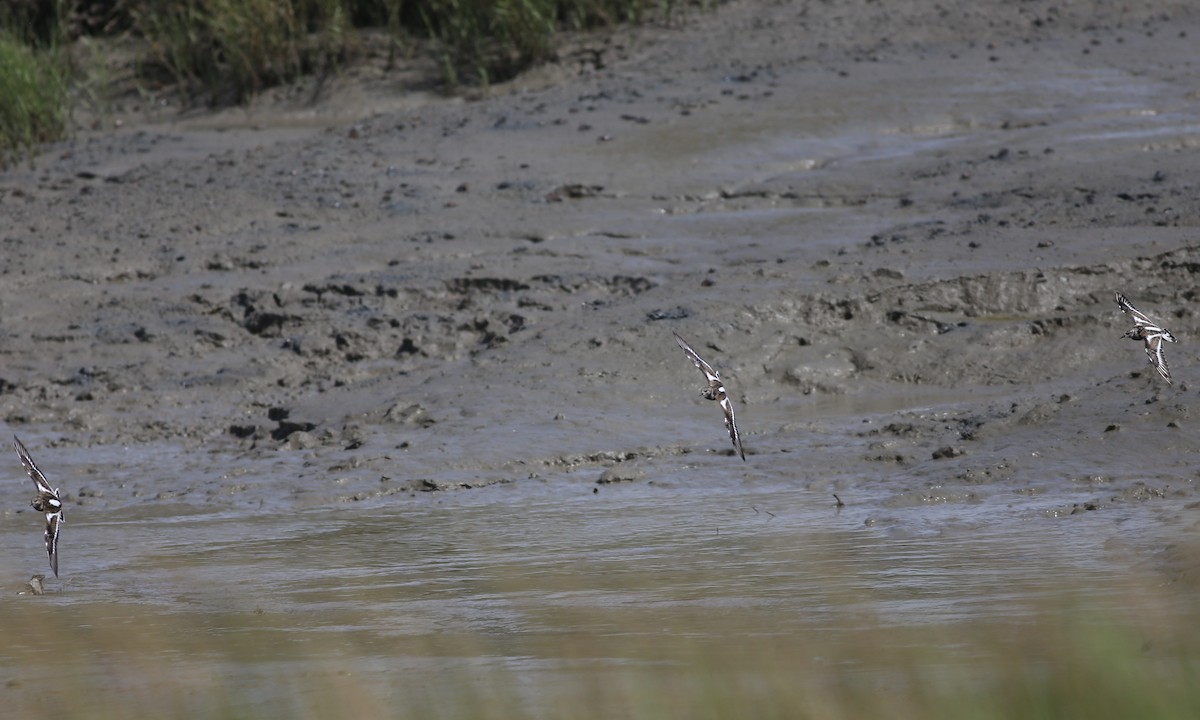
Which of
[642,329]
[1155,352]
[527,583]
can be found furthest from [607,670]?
[642,329]

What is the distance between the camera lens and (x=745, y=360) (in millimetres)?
6023

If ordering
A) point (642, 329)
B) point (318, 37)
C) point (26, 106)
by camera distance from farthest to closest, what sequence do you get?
point (318, 37) < point (26, 106) < point (642, 329)

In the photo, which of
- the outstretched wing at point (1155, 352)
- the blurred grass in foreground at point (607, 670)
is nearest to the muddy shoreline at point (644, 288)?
the outstretched wing at point (1155, 352)

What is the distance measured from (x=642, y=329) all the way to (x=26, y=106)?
19.6ft

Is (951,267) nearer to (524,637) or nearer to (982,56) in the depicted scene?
(524,637)

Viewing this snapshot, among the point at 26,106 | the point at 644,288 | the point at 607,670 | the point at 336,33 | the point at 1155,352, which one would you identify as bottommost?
the point at 644,288

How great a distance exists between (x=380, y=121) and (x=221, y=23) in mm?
2544

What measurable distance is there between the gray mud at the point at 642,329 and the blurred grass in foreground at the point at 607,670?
0.28m

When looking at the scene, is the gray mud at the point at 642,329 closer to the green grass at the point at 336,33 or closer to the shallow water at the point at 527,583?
the shallow water at the point at 527,583

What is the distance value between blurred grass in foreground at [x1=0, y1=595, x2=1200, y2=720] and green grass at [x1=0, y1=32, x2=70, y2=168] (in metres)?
7.36

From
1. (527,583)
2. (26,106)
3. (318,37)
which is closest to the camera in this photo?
(527,583)

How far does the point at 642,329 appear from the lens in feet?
20.4

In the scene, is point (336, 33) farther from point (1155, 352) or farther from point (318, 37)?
point (1155, 352)

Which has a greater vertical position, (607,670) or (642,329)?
(607,670)
